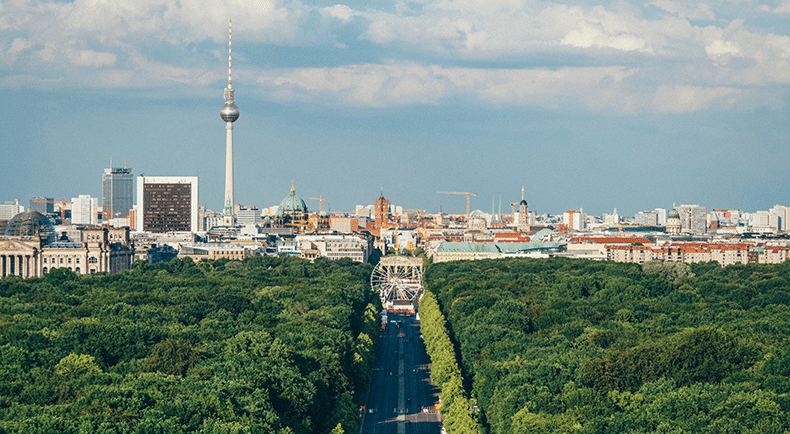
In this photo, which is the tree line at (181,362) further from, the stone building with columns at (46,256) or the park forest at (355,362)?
the stone building with columns at (46,256)

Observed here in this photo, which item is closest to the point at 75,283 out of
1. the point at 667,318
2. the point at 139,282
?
the point at 139,282

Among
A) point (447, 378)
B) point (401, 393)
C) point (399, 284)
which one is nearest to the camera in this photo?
point (447, 378)

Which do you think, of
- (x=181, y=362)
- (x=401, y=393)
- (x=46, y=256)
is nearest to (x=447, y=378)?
(x=401, y=393)

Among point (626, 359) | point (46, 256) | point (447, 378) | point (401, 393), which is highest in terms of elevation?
point (46, 256)

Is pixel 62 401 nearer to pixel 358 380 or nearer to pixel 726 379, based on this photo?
pixel 358 380

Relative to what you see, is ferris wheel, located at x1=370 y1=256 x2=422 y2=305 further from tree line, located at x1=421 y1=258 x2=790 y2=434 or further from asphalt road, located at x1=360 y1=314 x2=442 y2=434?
asphalt road, located at x1=360 y1=314 x2=442 y2=434

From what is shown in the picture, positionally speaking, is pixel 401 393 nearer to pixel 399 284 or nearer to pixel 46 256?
pixel 399 284
